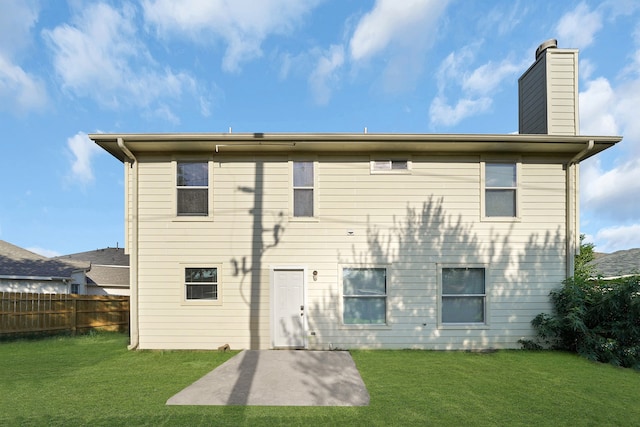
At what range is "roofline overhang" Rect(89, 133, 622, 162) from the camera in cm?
714

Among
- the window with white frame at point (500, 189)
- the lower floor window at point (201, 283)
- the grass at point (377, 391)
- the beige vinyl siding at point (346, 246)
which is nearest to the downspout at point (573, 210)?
the beige vinyl siding at point (346, 246)

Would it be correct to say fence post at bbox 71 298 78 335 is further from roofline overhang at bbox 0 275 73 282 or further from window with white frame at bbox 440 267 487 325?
window with white frame at bbox 440 267 487 325

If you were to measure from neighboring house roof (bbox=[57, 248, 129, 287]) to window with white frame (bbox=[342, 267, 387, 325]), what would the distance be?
15.0 meters

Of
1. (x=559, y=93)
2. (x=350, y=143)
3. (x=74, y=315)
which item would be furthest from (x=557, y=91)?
(x=74, y=315)

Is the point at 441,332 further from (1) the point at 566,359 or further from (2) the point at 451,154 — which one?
(2) the point at 451,154

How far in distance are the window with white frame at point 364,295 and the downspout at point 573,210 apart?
14.6ft

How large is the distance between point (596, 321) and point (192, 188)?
9769 mm

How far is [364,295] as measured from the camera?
7.48m

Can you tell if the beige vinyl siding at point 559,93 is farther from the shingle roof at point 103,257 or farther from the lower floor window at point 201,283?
the shingle roof at point 103,257

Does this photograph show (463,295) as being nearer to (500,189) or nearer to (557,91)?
(500,189)

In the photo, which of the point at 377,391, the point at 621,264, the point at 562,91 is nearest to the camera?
the point at 377,391

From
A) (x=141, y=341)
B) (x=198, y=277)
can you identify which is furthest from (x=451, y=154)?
(x=141, y=341)

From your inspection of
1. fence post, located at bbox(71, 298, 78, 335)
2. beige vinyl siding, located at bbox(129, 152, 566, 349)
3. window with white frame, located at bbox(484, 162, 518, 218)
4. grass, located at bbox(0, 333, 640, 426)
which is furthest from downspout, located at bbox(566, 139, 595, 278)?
fence post, located at bbox(71, 298, 78, 335)

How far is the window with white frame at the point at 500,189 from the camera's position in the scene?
25.2ft
